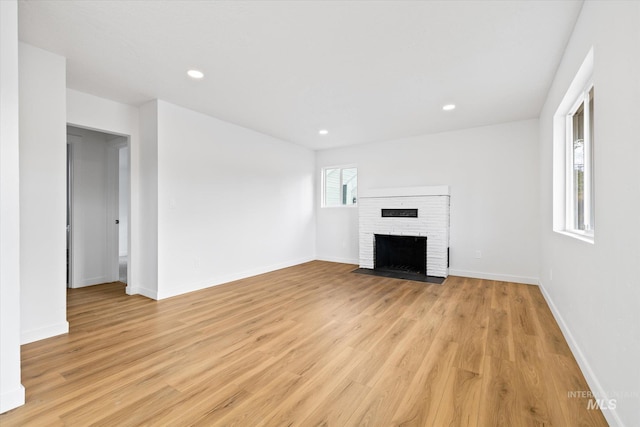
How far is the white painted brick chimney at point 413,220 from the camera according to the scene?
4688 mm

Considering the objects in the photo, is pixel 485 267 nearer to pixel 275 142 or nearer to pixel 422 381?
pixel 422 381

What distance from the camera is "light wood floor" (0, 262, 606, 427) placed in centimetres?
152

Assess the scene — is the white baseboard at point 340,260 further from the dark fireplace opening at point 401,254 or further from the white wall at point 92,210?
the white wall at point 92,210

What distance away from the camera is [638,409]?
1.12 metres

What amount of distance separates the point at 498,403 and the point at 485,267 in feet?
11.3

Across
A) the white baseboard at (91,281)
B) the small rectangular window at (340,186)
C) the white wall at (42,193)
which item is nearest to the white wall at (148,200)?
the white wall at (42,193)

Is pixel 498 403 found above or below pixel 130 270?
below

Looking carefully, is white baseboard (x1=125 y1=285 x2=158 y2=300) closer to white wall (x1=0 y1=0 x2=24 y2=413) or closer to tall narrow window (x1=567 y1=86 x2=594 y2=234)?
white wall (x1=0 y1=0 x2=24 y2=413)

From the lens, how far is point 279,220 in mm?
5441

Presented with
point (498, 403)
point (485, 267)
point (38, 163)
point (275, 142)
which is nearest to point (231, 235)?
point (275, 142)

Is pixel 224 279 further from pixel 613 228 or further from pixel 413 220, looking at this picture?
pixel 613 228

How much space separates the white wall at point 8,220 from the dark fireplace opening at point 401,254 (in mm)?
4677

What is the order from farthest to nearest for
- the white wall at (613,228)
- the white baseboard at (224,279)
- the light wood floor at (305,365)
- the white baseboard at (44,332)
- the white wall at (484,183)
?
the white wall at (484,183)
the white baseboard at (224,279)
the white baseboard at (44,332)
the light wood floor at (305,365)
the white wall at (613,228)

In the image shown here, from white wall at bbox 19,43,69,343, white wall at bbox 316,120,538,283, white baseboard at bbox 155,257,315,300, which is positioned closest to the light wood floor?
white baseboard at bbox 155,257,315,300
